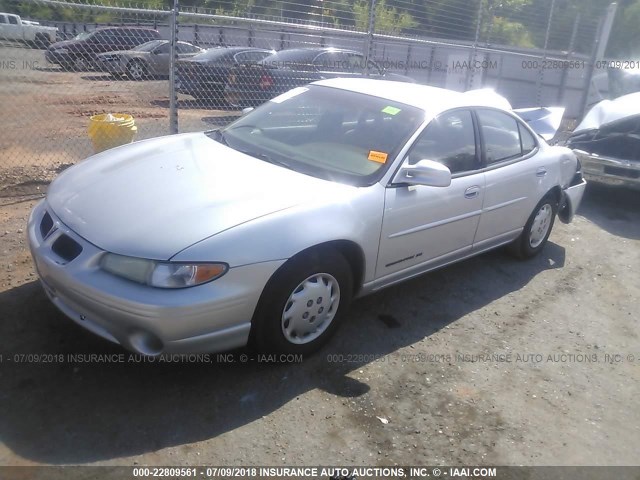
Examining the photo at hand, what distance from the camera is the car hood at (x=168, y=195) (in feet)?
10.1

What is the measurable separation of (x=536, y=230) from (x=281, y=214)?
10.2 feet

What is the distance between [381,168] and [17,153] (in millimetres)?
5809

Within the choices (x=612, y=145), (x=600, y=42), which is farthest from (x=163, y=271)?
(x=600, y=42)

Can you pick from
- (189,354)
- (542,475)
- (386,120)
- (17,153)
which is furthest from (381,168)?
(17,153)

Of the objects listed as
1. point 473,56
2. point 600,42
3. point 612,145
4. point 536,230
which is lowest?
point 536,230

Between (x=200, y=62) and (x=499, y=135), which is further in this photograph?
(x=200, y=62)

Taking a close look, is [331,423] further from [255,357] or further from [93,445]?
[93,445]

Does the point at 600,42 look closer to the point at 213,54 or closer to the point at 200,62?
the point at 213,54

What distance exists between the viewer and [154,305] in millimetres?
2881

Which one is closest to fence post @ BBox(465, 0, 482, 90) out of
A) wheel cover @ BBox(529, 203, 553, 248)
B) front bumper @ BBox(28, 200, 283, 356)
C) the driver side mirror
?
wheel cover @ BBox(529, 203, 553, 248)

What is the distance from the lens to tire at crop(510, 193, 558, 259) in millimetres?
5375

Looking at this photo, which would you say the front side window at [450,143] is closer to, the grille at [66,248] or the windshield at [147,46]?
the grille at [66,248]

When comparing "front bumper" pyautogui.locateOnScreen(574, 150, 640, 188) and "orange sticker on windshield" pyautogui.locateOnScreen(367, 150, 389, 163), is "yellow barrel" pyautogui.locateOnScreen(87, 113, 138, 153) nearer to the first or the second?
"orange sticker on windshield" pyautogui.locateOnScreen(367, 150, 389, 163)

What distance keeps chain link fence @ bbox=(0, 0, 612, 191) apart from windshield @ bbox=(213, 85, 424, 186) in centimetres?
213
